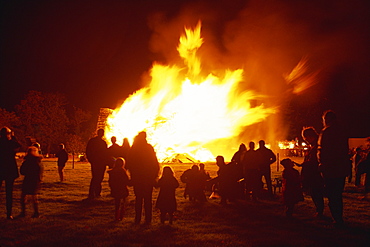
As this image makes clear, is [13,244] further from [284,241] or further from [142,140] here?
[284,241]

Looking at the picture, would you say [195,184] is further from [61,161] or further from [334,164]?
[61,161]

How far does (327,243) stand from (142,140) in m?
3.77

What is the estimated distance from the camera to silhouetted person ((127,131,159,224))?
22.3 ft

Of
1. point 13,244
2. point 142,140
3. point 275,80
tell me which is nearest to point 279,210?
point 142,140

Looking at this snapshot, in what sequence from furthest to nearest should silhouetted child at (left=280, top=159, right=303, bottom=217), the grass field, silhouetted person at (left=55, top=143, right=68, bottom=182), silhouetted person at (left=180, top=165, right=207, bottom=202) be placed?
1. silhouetted person at (left=55, top=143, right=68, bottom=182)
2. silhouetted person at (left=180, top=165, right=207, bottom=202)
3. silhouetted child at (left=280, top=159, right=303, bottom=217)
4. the grass field

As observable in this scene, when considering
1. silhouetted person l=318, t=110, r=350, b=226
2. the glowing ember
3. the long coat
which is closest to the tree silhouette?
the glowing ember

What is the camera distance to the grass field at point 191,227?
5.66 metres

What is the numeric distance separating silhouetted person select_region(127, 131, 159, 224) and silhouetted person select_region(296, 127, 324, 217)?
3.28 metres

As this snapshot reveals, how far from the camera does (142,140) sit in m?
6.91

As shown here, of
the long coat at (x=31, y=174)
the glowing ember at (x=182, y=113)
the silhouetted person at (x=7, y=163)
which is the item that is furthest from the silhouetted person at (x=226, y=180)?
the glowing ember at (x=182, y=113)

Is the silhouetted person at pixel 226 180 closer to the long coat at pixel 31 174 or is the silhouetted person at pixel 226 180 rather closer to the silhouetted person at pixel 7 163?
the long coat at pixel 31 174

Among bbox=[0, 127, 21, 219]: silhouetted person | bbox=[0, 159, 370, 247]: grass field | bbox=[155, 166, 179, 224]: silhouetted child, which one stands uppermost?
bbox=[0, 127, 21, 219]: silhouetted person

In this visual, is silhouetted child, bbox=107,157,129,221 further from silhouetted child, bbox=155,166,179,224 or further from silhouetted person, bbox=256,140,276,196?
silhouetted person, bbox=256,140,276,196

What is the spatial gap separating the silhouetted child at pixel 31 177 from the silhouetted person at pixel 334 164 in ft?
18.7
